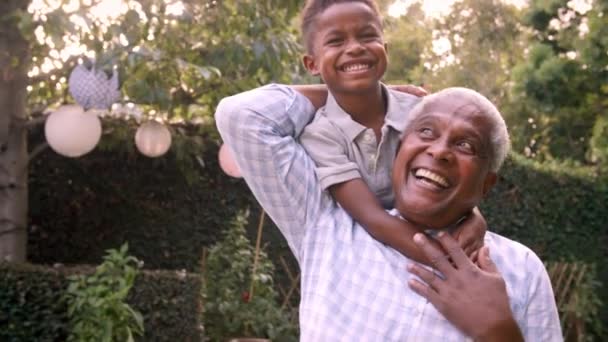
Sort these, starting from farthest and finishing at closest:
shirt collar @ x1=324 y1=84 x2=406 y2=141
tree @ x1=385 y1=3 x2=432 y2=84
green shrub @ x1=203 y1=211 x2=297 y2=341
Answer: tree @ x1=385 y1=3 x2=432 y2=84
green shrub @ x1=203 y1=211 x2=297 y2=341
shirt collar @ x1=324 y1=84 x2=406 y2=141

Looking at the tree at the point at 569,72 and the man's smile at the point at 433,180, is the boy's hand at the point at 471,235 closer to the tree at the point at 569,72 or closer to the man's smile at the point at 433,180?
the man's smile at the point at 433,180

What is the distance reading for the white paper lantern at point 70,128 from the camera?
22.4 feet

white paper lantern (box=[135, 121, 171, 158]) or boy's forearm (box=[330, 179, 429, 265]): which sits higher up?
boy's forearm (box=[330, 179, 429, 265])

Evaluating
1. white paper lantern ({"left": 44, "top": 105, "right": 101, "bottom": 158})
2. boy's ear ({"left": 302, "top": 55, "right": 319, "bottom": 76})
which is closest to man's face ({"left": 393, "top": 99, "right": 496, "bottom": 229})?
boy's ear ({"left": 302, "top": 55, "right": 319, "bottom": 76})

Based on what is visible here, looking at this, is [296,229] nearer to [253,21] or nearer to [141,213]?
[253,21]

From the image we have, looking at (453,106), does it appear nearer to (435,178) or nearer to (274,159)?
(435,178)

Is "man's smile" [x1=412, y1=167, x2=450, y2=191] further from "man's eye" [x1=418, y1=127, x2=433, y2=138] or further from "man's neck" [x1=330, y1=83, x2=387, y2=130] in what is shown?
"man's neck" [x1=330, y1=83, x2=387, y2=130]

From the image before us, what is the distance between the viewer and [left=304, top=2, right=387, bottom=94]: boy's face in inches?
83.7

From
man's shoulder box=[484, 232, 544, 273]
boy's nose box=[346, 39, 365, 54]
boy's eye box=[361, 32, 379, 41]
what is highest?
boy's eye box=[361, 32, 379, 41]

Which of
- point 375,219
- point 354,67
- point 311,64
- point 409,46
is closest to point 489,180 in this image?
point 375,219

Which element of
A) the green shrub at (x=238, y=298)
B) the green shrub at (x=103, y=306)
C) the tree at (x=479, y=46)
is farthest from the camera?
the tree at (x=479, y=46)

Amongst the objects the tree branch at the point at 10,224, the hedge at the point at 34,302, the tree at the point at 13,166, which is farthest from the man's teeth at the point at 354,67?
the tree branch at the point at 10,224

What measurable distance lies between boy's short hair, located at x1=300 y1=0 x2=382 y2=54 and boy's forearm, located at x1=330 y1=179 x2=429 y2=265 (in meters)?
0.37

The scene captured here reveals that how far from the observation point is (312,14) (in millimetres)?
2207
